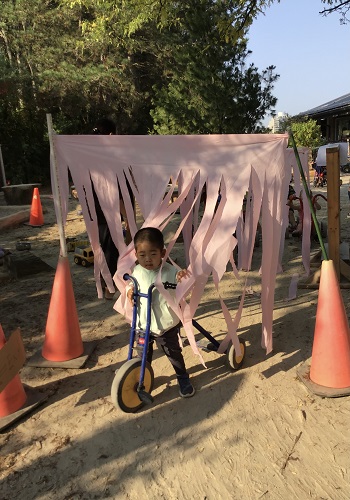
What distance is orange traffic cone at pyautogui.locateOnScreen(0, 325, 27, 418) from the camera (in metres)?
2.63

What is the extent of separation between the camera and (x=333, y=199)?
445 cm

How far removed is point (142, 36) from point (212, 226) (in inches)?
686

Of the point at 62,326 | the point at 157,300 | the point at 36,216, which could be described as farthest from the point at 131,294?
the point at 36,216

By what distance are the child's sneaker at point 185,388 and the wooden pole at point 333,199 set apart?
2589 mm

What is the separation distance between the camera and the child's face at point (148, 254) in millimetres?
2629

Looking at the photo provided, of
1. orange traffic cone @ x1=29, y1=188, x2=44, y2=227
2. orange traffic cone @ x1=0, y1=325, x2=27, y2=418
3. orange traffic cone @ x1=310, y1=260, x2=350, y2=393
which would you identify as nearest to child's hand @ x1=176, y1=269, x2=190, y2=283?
orange traffic cone @ x1=310, y1=260, x2=350, y2=393

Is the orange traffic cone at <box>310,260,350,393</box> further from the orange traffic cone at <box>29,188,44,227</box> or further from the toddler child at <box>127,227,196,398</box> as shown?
the orange traffic cone at <box>29,188,44,227</box>

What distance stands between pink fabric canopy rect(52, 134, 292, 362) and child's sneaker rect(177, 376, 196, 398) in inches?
16.2

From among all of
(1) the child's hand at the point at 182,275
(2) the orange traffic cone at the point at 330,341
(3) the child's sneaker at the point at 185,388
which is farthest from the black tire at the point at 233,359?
(1) the child's hand at the point at 182,275

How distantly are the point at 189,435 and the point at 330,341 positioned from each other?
3.88 feet

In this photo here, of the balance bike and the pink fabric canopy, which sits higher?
the pink fabric canopy

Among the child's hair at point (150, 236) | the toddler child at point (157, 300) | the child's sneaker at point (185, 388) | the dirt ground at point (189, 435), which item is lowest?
the dirt ground at point (189, 435)

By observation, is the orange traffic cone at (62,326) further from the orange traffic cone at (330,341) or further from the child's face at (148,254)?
the orange traffic cone at (330,341)

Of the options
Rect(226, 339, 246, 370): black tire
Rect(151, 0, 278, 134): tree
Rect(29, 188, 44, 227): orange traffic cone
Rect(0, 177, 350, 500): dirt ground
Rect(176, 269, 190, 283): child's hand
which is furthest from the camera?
Rect(151, 0, 278, 134): tree
